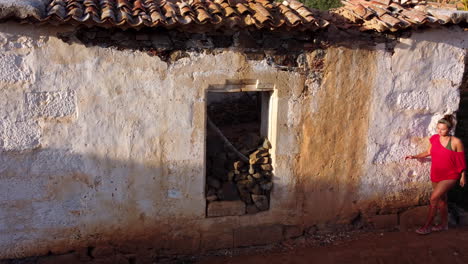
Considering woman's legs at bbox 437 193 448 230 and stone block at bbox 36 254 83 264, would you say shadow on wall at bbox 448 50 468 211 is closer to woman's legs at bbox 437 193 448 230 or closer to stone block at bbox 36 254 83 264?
woman's legs at bbox 437 193 448 230

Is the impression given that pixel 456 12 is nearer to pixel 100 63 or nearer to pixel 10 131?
pixel 100 63

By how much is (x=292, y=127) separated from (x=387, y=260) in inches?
79.5

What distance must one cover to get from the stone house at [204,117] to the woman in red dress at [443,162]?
0.22m

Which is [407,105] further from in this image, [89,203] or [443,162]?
[89,203]

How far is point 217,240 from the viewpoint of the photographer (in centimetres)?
587

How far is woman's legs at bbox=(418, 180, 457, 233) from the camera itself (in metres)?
6.13

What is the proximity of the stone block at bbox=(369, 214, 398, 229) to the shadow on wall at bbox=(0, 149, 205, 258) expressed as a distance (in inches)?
95.5

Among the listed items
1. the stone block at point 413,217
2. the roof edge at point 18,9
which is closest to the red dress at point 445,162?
the stone block at point 413,217

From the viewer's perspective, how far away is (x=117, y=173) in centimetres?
536

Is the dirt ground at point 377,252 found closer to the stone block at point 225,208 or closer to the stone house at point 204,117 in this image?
the stone house at point 204,117

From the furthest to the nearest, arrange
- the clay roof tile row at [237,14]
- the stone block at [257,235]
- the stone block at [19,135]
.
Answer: the stone block at [257,235] → the stone block at [19,135] → the clay roof tile row at [237,14]

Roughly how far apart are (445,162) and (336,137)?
1441 millimetres

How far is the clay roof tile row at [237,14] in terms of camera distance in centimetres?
475

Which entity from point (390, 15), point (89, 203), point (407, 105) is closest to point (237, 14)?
point (390, 15)
